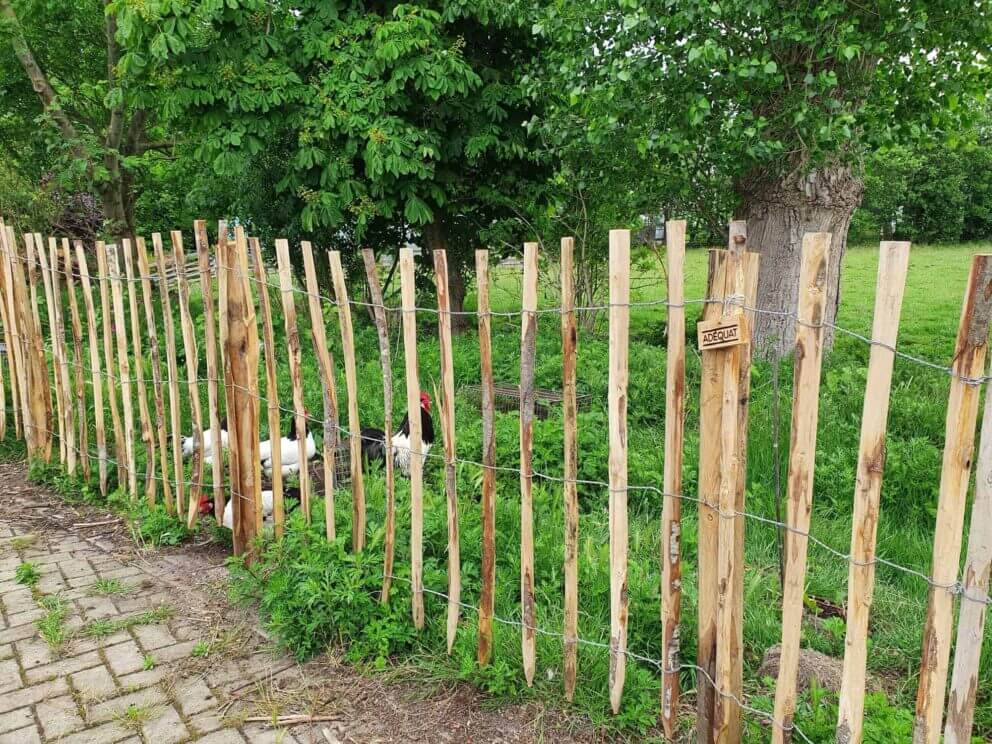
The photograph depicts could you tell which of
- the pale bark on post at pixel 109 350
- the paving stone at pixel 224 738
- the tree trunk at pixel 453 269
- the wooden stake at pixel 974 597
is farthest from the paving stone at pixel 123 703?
the tree trunk at pixel 453 269

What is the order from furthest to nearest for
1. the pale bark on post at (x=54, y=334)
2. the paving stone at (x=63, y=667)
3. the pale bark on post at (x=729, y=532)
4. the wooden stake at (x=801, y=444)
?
the pale bark on post at (x=54, y=334)
the paving stone at (x=63, y=667)
the pale bark on post at (x=729, y=532)
the wooden stake at (x=801, y=444)

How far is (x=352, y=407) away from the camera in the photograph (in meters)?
3.17

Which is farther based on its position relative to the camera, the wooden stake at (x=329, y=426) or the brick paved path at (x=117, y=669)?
the wooden stake at (x=329, y=426)

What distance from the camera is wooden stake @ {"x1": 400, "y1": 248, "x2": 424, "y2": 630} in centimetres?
283

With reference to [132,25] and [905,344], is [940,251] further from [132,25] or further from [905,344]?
[132,25]

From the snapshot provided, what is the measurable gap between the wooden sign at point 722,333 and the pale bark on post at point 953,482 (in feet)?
Result: 1.70

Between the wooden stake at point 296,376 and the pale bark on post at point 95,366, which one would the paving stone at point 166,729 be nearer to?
the wooden stake at point 296,376

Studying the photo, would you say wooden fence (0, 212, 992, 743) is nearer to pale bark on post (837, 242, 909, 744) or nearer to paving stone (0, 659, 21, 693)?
pale bark on post (837, 242, 909, 744)

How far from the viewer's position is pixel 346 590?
3.07m

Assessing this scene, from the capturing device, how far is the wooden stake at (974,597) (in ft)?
5.74

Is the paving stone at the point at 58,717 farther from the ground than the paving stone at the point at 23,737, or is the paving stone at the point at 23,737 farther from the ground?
the paving stone at the point at 58,717

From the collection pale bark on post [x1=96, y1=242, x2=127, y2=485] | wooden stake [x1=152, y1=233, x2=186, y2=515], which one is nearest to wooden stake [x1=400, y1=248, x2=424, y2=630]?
wooden stake [x1=152, y1=233, x2=186, y2=515]

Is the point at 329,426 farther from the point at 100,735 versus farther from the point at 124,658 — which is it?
the point at 100,735

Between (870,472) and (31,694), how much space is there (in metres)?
3.15
